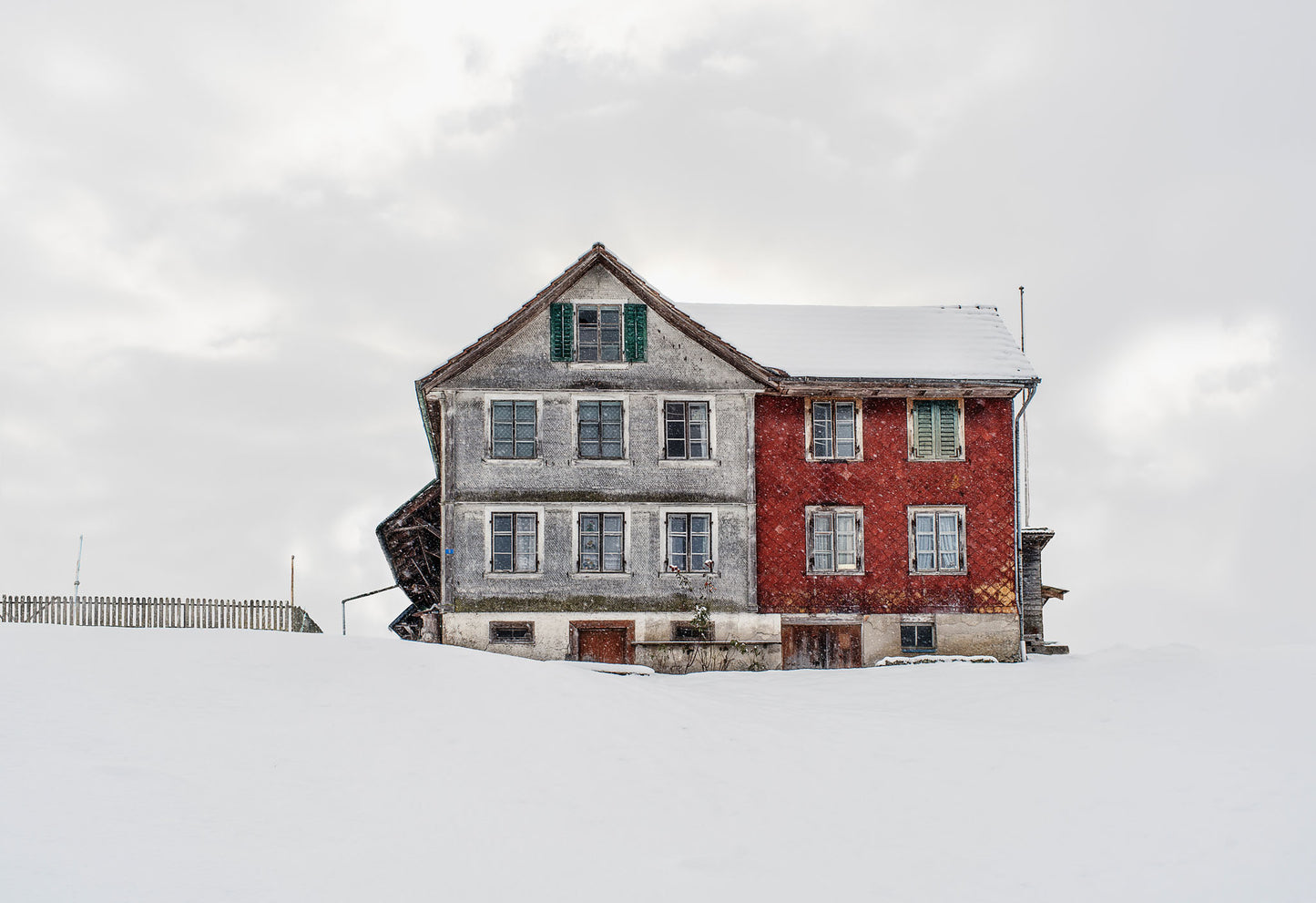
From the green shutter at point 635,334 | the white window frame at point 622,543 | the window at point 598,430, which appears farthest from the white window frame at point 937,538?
the green shutter at point 635,334

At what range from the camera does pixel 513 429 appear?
31234 mm

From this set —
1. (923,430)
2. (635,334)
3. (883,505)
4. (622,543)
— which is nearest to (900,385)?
(923,430)

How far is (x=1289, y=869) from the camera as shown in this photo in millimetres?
15383

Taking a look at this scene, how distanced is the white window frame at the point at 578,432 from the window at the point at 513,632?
457 cm

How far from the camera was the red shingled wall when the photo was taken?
3175 centimetres

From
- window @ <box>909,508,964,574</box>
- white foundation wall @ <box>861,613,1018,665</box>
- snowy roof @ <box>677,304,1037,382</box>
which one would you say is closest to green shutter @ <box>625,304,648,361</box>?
snowy roof @ <box>677,304,1037,382</box>

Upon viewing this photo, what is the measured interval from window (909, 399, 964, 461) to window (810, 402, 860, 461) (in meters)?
1.66

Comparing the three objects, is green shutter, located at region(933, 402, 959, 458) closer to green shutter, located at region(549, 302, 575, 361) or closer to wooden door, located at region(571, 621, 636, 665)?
wooden door, located at region(571, 621, 636, 665)

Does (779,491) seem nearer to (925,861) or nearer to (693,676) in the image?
(693,676)

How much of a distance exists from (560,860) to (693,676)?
13.9m

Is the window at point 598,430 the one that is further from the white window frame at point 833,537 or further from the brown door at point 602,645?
the white window frame at point 833,537

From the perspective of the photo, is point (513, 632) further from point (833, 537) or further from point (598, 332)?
point (833, 537)

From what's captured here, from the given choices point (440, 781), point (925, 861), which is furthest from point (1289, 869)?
point (440, 781)

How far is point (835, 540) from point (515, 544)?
890 centimetres
